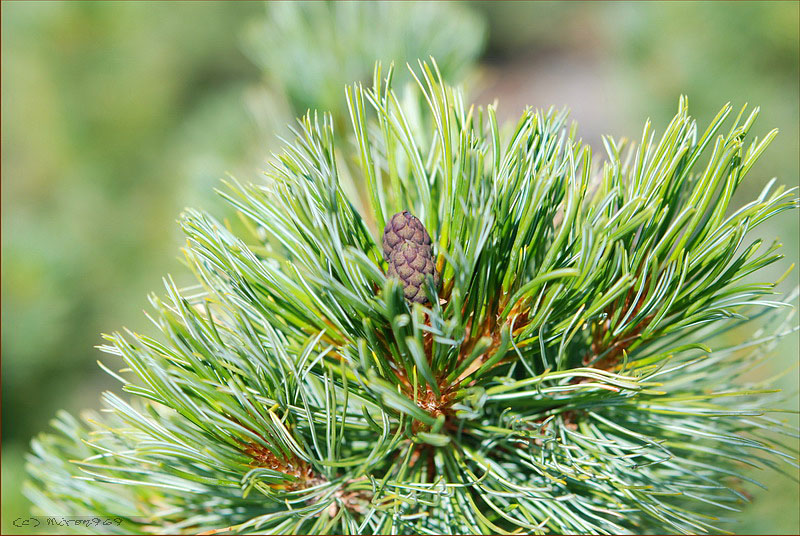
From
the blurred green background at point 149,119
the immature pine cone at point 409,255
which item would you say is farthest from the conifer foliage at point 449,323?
the blurred green background at point 149,119

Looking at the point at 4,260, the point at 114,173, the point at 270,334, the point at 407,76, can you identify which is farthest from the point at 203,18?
the point at 270,334

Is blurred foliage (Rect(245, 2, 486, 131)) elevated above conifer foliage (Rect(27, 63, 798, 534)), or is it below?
above

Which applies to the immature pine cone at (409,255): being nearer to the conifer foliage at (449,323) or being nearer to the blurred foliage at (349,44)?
the conifer foliage at (449,323)

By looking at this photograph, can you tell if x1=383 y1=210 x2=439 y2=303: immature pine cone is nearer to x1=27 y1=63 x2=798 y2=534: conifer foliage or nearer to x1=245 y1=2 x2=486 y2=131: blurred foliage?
x1=27 y1=63 x2=798 y2=534: conifer foliage

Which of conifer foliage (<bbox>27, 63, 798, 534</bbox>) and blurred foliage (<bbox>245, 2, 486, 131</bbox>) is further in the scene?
blurred foliage (<bbox>245, 2, 486, 131</bbox>)

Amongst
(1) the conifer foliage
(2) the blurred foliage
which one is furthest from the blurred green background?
(1) the conifer foliage

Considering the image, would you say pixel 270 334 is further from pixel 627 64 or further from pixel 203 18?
pixel 203 18
